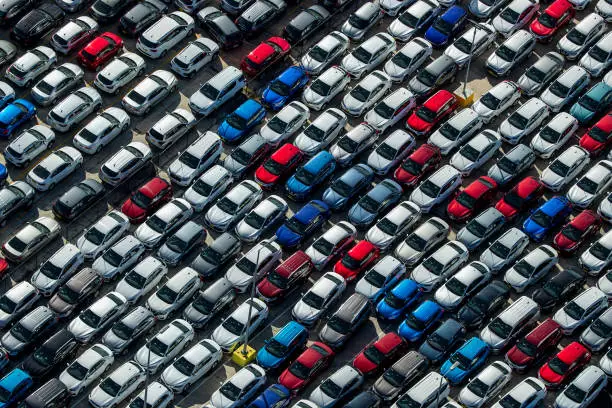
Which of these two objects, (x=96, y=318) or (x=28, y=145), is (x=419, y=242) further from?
(x=28, y=145)

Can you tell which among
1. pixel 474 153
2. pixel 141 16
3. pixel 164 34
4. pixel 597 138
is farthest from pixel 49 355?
pixel 597 138

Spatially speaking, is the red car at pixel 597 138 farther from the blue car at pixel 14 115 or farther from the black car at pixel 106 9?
the blue car at pixel 14 115

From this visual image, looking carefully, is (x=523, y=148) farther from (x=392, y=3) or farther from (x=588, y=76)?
(x=392, y=3)

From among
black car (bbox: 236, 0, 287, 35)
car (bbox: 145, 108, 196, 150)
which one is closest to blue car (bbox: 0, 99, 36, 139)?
car (bbox: 145, 108, 196, 150)

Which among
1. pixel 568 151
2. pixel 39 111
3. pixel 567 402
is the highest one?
pixel 39 111

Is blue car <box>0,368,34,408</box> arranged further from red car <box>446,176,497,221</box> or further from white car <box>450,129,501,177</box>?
white car <box>450,129,501,177</box>

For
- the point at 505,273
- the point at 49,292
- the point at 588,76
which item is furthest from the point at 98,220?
the point at 588,76

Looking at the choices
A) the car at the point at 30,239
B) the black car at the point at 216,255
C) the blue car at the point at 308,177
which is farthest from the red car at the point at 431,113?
the car at the point at 30,239
